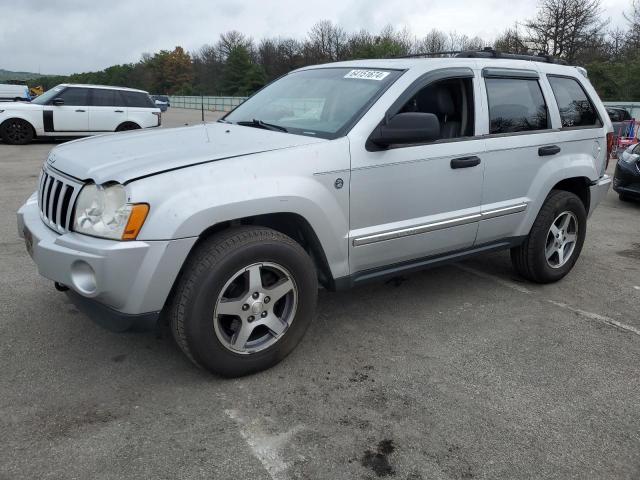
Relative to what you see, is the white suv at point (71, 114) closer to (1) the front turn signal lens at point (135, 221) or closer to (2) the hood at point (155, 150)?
(2) the hood at point (155, 150)

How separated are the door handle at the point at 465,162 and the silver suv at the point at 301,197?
0.01m

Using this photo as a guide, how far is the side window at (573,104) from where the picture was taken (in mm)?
4625

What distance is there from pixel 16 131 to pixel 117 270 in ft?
45.0

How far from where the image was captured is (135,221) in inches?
104

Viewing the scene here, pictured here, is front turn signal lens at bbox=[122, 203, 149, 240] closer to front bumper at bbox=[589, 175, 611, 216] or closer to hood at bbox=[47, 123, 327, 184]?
hood at bbox=[47, 123, 327, 184]

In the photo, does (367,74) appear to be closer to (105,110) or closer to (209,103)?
(105,110)

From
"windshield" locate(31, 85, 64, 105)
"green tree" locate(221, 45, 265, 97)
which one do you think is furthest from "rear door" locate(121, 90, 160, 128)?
"green tree" locate(221, 45, 265, 97)

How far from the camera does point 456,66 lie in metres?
3.91

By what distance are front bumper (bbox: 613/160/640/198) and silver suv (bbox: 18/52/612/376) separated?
16.2ft

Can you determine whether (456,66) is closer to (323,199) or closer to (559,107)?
(559,107)

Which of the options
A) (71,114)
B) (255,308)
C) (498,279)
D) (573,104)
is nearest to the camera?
(255,308)

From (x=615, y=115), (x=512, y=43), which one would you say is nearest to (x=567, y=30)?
(x=512, y=43)

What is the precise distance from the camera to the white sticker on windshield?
370 centimetres

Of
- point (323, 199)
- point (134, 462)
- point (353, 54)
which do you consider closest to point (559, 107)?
point (323, 199)
